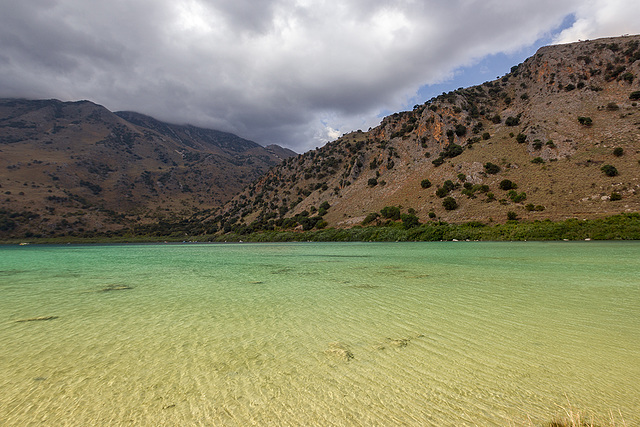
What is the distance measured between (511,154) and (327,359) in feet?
292

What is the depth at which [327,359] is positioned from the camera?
541cm

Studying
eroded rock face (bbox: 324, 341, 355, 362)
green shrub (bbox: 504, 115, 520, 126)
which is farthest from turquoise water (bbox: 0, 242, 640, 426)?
green shrub (bbox: 504, 115, 520, 126)

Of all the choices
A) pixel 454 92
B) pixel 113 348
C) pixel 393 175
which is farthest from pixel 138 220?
pixel 113 348

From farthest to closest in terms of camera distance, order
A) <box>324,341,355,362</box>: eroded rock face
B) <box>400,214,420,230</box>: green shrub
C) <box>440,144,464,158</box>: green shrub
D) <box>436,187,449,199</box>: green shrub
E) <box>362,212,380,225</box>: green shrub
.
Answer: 1. <box>440,144,464,158</box>: green shrub
2. <box>362,212,380,225</box>: green shrub
3. <box>436,187,449,199</box>: green shrub
4. <box>400,214,420,230</box>: green shrub
5. <box>324,341,355,362</box>: eroded rock face

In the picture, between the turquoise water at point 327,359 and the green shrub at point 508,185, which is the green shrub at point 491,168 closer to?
the green shrub at point 508,185

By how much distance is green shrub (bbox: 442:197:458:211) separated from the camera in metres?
69.9

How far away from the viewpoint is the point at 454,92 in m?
110

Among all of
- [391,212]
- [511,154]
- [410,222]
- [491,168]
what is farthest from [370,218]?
[511,154]

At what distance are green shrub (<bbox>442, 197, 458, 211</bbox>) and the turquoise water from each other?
62052 mm

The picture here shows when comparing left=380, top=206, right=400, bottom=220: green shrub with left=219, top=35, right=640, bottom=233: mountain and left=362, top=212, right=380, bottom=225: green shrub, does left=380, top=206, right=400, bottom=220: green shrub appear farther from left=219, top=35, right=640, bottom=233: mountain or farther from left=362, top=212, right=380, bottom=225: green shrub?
left=362, top=212, right=380, bottom=225: green shrub

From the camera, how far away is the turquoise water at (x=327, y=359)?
3713mm

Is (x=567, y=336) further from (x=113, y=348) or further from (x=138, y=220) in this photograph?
(x=138, y=220)

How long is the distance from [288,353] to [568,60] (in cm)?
11848

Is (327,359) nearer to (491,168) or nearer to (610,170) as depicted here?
(610,170)
